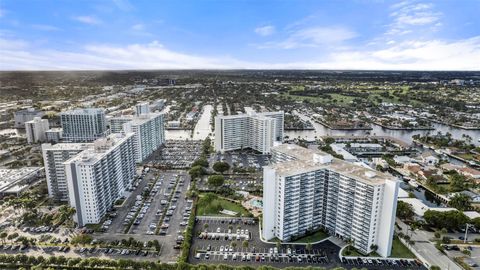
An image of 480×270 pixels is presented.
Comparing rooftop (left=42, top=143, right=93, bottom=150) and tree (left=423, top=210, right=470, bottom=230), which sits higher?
rooftop (left=42, top=143, right=93, bottom=150)

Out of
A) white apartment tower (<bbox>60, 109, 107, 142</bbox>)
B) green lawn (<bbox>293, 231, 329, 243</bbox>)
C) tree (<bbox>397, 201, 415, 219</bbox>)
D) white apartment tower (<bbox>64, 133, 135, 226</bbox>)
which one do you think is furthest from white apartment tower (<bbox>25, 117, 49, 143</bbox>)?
tree (<bbox>397, 201, 415, 219</bbox>)

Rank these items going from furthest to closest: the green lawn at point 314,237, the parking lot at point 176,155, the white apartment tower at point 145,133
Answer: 1. the white apartment tower at point 145,133
2. the parking lot at point 176,155
3. the green lawn at point 314,237

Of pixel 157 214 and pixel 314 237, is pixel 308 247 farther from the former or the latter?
pixel 157 214

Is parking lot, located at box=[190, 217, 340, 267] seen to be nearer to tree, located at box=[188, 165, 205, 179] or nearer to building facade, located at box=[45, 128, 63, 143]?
tree, located at box=[188, 165, 205, 179]

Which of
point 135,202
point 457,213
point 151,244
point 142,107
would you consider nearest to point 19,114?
point 142,107

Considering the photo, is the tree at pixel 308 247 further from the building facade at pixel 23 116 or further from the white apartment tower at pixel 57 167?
the building facade at pixel 23 116

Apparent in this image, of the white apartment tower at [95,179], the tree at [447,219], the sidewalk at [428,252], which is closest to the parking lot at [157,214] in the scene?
the white apartment tower at [95,179]
